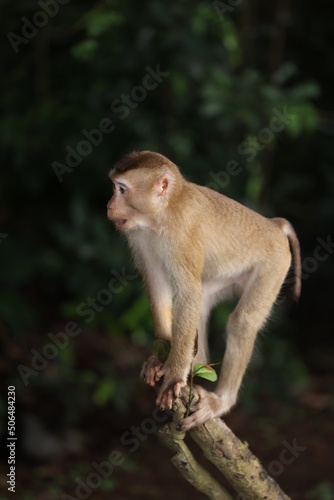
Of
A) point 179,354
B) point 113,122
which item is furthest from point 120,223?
point 113,122

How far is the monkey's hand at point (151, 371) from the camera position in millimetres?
3787

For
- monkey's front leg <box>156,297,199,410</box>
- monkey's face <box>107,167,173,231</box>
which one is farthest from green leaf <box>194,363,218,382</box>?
monkey's face <box>107,167,173,231</box>

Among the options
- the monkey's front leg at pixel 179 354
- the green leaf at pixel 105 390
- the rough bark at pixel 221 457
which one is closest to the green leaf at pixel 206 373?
the monkey's front leg at pixel 179 354

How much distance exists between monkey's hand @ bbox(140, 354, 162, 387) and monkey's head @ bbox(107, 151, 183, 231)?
0.75 meters

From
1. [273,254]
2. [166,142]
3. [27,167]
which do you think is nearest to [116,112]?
[166,142]

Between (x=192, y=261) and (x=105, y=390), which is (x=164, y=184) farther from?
(x=105, y=390)

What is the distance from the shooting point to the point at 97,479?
24.3 ft

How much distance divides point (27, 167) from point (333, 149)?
3386 mm

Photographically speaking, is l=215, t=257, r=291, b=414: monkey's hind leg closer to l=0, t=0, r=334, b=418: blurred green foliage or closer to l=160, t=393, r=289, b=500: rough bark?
l=160, t=393, r=289, b=500: rough bark

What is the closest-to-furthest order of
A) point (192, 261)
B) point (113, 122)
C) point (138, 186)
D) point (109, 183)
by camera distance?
point (138, 186)
point (192, 261)
point (113, 122)
point (109, 183)

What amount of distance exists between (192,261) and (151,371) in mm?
602

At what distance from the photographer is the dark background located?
6.93m

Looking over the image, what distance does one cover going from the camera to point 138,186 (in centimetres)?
355

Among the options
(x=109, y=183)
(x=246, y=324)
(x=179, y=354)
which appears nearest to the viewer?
(x=179, y=354)
